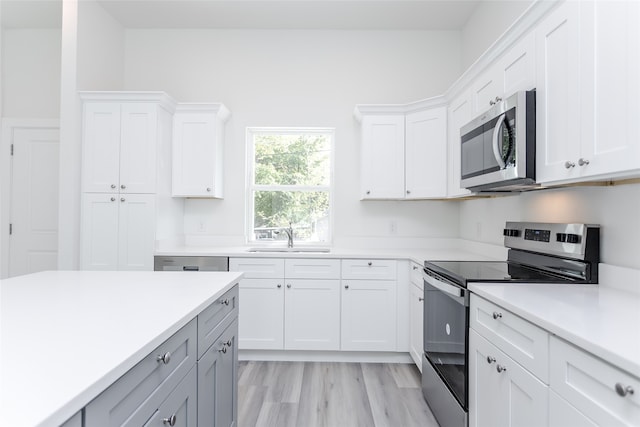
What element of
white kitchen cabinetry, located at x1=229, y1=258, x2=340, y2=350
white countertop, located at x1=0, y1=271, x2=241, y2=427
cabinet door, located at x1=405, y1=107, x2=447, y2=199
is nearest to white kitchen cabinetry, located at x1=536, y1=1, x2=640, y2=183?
cabinet door, located at x1=405, y1=107, x2=447, y2=199

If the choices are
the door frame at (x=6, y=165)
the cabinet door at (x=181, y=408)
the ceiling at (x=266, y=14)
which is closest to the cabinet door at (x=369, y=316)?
the cabinet door at (x=181, y=408)

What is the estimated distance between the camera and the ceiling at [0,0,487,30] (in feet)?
10.5

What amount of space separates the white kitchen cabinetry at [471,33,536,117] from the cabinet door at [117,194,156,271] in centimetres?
264

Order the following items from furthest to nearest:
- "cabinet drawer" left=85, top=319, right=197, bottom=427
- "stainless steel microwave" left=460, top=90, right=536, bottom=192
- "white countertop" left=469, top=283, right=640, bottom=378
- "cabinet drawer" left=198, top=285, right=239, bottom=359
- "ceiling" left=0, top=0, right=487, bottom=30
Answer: "ceiling" left=0, top=0, right=487, bottom=30 → "stainless steel microwave" left=460, top=90, right=536, bottom=192 → "cabinet drawer" left=198, top=285, right=239, bottom=359 → "white countertop" left=469, top=283, right=640, bottom=378 → "cabinet drawer" left=85, top=319, right=197, bottom=427

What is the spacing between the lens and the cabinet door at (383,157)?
3.25 meters

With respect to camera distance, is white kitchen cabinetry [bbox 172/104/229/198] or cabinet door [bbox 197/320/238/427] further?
white kitchen cabinetry [bbox 172/104/229/198]

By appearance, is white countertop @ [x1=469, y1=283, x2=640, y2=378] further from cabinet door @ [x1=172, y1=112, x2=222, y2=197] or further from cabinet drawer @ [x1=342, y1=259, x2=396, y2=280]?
cabinet door @ [x1=172, y1=112, x2=222, y2=197]

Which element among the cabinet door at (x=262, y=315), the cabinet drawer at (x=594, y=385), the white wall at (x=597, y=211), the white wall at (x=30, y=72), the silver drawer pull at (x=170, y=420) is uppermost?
the white wall at (x=30, y=72)

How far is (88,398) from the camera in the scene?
0.66 meters

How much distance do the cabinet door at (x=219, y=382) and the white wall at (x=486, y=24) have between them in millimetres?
2741

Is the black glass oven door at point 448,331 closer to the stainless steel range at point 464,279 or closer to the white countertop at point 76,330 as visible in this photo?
the stainless steel range at point 464,279

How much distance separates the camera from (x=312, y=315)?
3033 mm

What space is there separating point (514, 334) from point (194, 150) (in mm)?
2913

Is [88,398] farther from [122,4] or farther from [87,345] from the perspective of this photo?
[122,4]
